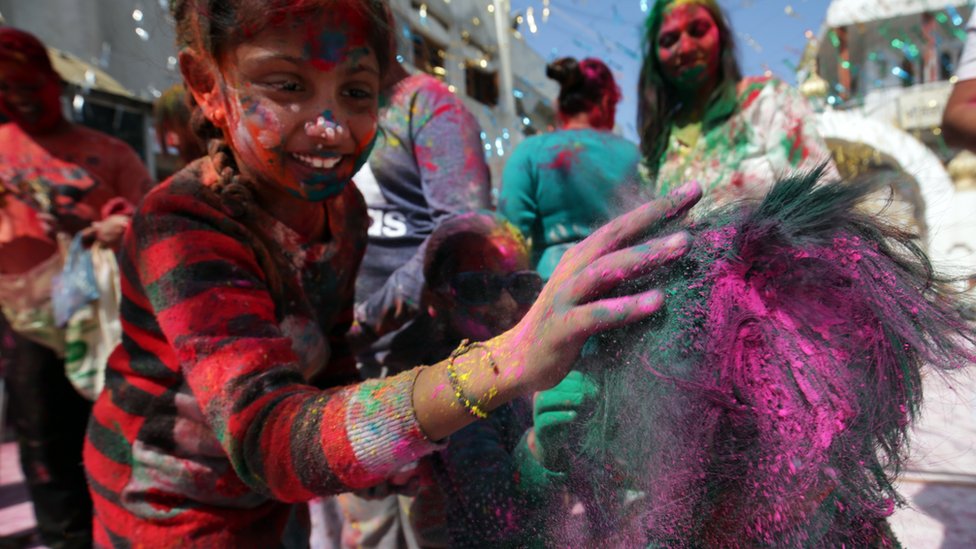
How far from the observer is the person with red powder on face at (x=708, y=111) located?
2.01 meters

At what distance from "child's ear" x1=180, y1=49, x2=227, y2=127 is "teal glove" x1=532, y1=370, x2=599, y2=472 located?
0.77m

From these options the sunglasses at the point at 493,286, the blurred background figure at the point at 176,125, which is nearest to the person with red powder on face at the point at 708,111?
the sunglasses at the point at 493,286

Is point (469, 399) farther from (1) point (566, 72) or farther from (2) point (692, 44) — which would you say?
(1) point (566, 72)

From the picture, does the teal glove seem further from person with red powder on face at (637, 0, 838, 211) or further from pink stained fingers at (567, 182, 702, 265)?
person with red powder on face at (637, 0, 838, 211)

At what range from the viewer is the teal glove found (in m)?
0.79

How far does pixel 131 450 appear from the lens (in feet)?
3.94

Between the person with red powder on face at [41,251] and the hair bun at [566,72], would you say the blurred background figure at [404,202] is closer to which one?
the hair bun at [566,72]

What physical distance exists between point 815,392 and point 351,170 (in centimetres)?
82

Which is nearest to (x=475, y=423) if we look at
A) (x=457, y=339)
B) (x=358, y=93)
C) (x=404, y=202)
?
(x=457, y=339)

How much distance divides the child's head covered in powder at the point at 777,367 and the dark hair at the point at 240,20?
2.26ft

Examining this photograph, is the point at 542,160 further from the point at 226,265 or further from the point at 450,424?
the point at 450,424

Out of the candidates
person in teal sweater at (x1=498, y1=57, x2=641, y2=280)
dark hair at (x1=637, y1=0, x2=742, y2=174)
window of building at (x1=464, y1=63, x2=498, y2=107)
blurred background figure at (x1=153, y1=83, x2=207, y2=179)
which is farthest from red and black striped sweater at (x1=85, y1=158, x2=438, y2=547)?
window of building at (x1=464, y1=63, x2=498, y2=107)

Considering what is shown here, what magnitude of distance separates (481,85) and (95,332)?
3441 millimetres

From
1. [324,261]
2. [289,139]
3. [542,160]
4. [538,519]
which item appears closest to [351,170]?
[289,139]
